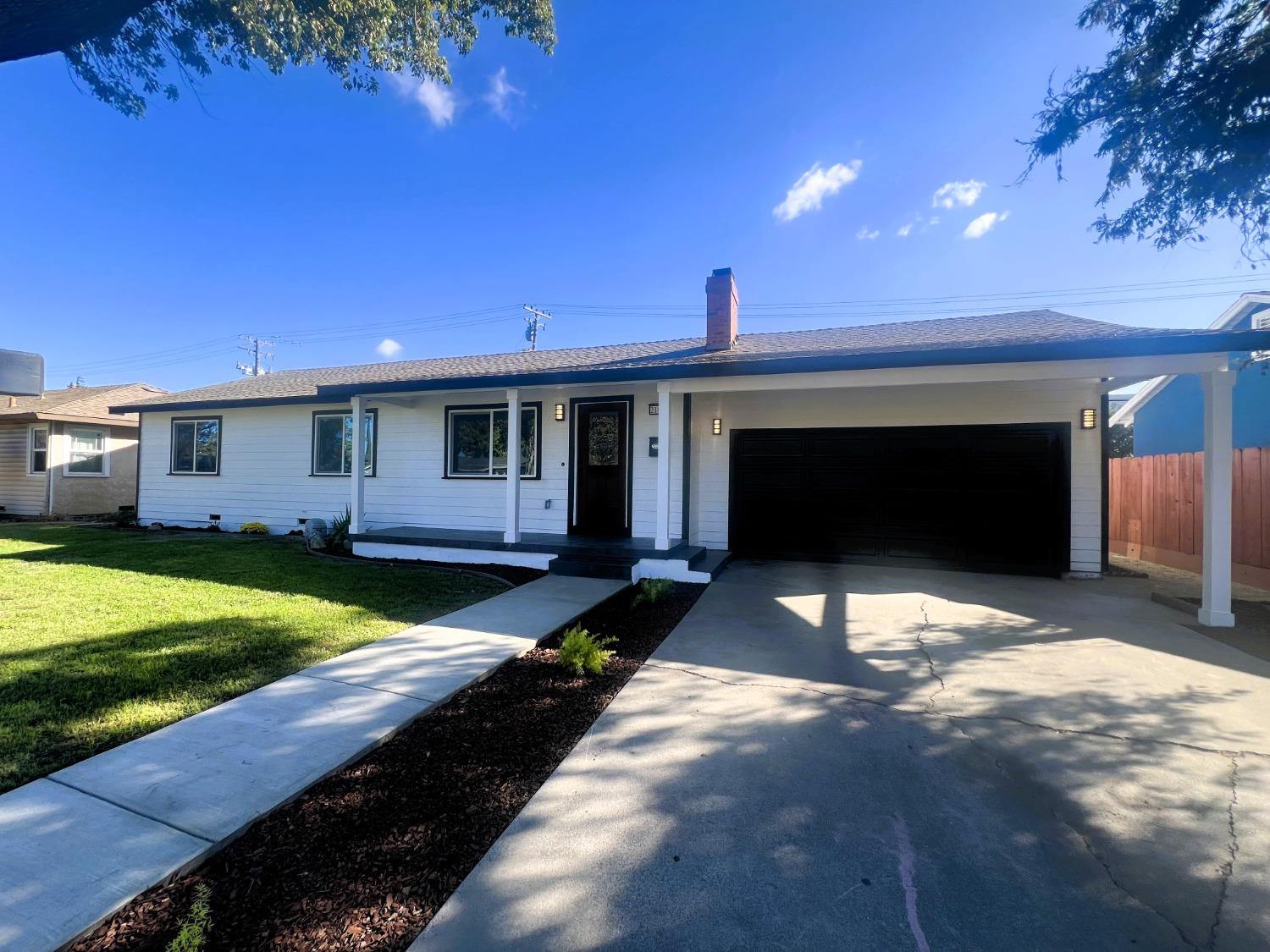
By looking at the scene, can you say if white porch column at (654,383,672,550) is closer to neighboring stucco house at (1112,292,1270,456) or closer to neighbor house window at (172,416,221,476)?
neighboring stucco house at (1112,292,1270,456)

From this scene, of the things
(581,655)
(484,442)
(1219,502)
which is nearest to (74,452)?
(484,442)

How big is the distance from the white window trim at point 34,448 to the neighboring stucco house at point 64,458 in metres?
0.02

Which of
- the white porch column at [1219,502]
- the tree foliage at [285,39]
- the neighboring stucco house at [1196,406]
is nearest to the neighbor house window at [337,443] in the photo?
the tree foliage at [285,39]

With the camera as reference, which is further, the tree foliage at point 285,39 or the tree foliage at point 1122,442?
the tree foliage at point 1122,442

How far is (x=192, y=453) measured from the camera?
38.5ft

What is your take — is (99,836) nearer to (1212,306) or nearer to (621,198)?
(621,198)

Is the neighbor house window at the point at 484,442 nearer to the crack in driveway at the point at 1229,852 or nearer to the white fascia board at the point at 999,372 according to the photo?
the white fascia board at the point at 999,372

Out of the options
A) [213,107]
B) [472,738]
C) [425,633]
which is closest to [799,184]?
[213,107]

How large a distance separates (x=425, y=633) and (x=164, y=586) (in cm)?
379

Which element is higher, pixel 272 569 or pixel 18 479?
pixel 18 479

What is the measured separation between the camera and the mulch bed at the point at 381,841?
156 centimetres

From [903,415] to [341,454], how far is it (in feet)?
33.4

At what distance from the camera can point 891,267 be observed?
1272 centimetres

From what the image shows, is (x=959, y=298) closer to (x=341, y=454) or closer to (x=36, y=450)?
(x=341, y=454)
